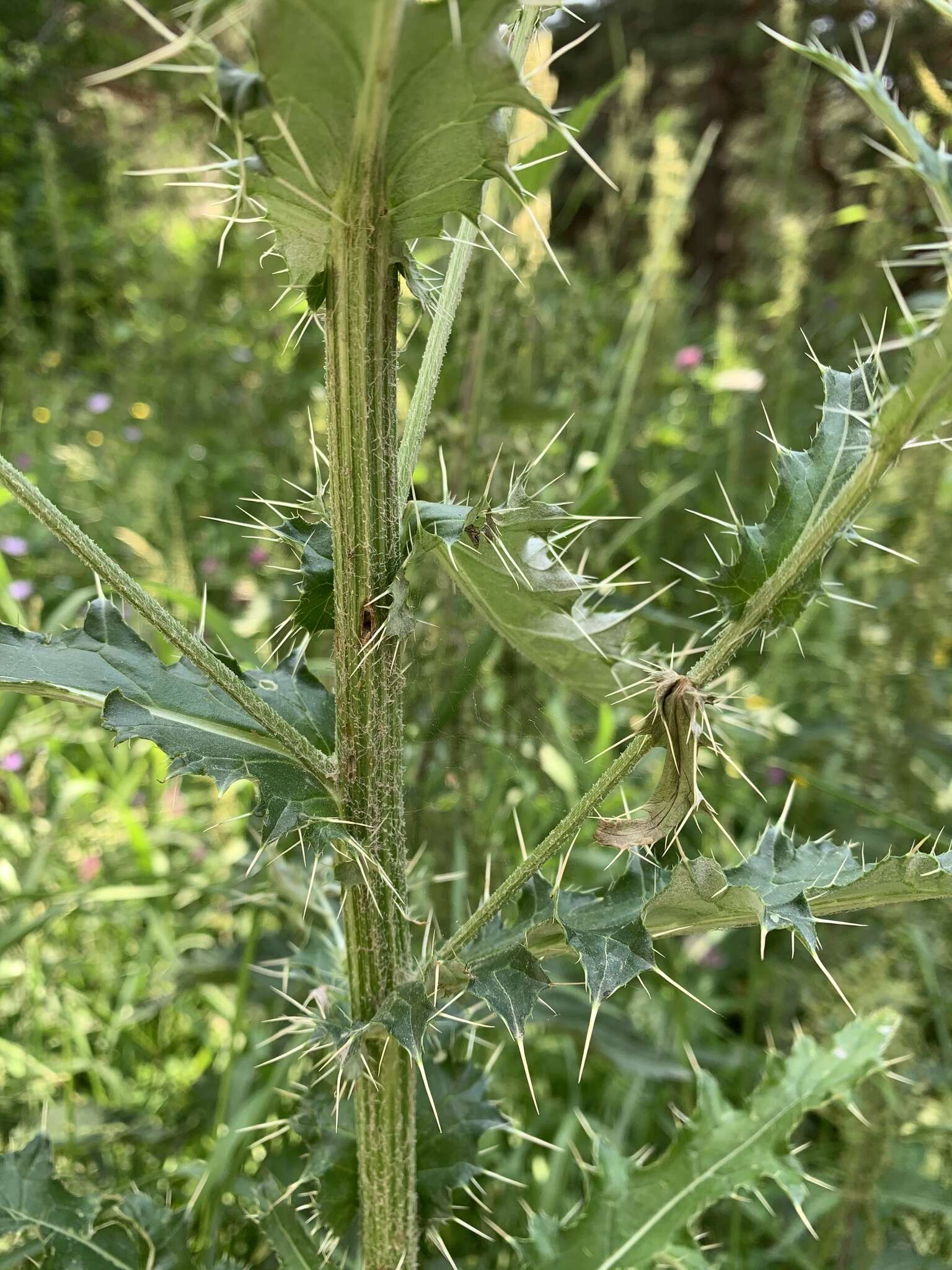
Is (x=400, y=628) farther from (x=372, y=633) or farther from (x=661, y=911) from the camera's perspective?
(x=661, y=911)

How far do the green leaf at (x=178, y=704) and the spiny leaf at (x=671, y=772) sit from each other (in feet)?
0.67

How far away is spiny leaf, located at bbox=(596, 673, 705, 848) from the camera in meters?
0.51

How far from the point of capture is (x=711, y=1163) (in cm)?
99

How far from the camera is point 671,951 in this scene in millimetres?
1648

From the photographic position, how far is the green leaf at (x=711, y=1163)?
93cm

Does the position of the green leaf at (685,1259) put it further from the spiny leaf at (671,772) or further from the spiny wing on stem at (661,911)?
the spiny leaf at (671,772)

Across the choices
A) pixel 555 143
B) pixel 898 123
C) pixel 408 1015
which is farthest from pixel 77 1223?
pixel 555 143

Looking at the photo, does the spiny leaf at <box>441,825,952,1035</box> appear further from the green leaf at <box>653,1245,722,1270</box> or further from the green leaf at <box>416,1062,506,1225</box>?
the green leaf at <box>653,1245,722,1270</box>

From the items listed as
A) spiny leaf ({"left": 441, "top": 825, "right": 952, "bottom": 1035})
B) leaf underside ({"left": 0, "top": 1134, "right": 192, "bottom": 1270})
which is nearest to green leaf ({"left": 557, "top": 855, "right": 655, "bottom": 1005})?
spiny leaf ({"left": 441, "top": 825, "right": 952, "bottom": 1035})

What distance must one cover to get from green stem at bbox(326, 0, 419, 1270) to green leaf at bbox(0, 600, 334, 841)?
5cm

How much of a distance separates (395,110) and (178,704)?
1.34 feet

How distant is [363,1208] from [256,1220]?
0.52 ft

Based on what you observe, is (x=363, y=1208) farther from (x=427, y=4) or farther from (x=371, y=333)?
(x=427, y=4)

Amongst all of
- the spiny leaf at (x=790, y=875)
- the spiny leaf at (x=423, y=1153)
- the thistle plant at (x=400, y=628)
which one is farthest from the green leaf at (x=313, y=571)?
the spiny leaf at (x=423, y=1153)
